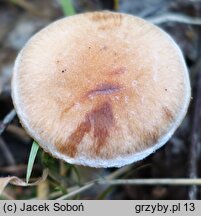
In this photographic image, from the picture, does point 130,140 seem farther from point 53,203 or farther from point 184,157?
point 184,157

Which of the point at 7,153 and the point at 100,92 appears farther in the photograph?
the point at 7,153

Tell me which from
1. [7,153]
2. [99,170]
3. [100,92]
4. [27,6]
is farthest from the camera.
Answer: [27,6]

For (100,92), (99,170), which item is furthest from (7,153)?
(100,92)

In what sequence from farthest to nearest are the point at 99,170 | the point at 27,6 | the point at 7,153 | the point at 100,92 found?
the point at 27,6
the point at 7,153
the point at 99,170
the point at 100,92

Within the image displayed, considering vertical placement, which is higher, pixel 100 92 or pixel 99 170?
pixel 100 92

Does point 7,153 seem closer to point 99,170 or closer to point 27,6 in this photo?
point 99,170

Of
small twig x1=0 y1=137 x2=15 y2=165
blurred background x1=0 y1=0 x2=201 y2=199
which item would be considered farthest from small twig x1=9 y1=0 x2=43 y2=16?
small twig x1=0 y1=137 x2=15 y2=165

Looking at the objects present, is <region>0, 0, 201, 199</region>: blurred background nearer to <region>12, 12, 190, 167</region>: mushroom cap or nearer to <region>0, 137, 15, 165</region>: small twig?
<region>0, 137, 15, 165</region>: small twig

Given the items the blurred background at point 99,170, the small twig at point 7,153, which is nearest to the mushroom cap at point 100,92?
the blurred background at point 99,170

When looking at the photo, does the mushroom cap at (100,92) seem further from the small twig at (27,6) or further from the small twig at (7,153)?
the small twig at (27,6)
